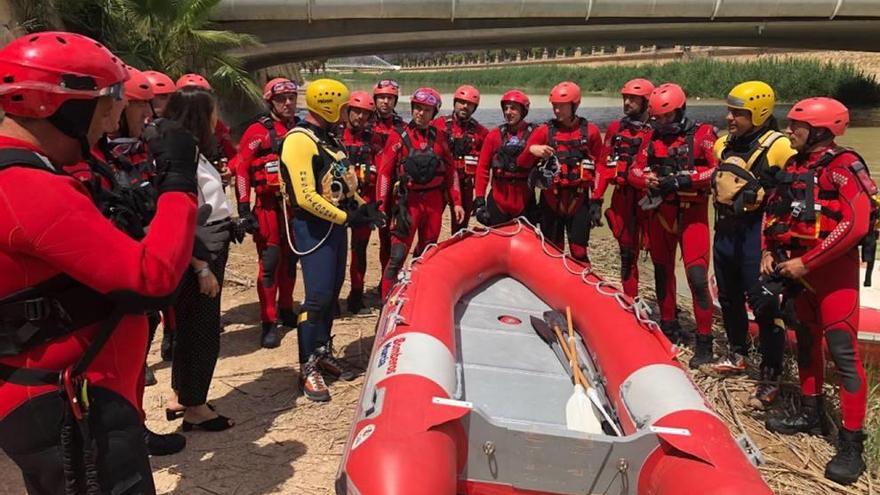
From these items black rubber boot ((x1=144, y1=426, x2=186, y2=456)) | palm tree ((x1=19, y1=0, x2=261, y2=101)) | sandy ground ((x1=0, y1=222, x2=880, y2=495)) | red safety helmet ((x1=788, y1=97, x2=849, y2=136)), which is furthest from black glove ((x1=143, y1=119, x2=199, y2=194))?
palm tree ((x1=19, y1=0, x2=261, y2=101))

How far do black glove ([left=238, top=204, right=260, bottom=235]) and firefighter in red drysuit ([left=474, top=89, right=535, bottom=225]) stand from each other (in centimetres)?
186

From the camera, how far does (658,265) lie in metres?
4.40

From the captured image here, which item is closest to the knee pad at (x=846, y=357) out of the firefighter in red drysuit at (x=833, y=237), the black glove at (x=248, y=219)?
the firefighter in red drysuit at (x=833, y=237)

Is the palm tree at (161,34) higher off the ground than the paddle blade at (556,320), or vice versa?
the palm tree at (161,34)

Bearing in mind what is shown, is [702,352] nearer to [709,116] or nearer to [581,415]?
[581,415]

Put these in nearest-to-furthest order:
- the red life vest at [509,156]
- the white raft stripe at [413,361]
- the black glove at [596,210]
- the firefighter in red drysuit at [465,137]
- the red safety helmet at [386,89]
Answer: the white raft stripe at [413,361], the black glove at [596,210], the red life vest at [509,156], the red safety helmet at [386,89], the firefighter in red drysuit at [465,137]

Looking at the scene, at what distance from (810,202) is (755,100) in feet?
2.98

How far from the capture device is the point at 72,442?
4.77 feet

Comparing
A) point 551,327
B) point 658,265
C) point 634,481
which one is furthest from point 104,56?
point 658,265

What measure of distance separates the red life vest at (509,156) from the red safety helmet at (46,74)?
3862 millimetres

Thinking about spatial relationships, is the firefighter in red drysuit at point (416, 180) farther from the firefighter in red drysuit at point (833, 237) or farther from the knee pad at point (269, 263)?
the firefighter in red drysuit at point (833, 237)

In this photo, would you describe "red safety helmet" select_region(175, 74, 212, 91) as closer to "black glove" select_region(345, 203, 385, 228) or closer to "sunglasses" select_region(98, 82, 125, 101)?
"black glove" select_region(345, 203, 385, 228)

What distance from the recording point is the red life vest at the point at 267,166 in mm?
4328

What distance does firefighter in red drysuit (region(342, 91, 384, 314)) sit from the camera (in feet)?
16.5
